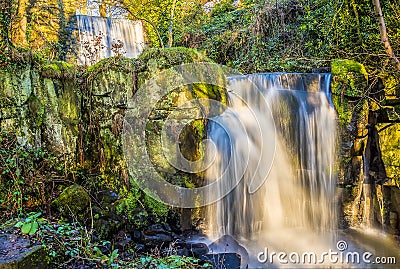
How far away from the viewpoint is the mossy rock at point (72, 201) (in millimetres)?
4898

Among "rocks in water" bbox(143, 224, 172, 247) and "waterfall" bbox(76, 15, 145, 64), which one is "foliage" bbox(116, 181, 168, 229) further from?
"waterfall" bbox(76, 15, 145, 64)

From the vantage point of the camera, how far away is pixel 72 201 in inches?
197

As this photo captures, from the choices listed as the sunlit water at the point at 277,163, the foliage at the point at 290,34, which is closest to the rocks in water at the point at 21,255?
the sunlit water at the point at 277,163

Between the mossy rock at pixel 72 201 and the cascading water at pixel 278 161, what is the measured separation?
2.18 metres

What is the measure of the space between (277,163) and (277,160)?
6 cm

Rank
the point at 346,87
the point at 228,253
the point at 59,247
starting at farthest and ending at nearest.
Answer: the point at 346,87 → the point at 228,253 → the point at 59,247

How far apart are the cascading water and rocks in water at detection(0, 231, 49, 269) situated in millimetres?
3465

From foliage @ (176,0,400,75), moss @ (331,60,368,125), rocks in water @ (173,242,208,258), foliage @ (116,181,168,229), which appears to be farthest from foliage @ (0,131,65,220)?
foliage @ (176,0,400,75)

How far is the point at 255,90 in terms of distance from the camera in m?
6.01

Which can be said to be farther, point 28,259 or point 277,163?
point 277,163

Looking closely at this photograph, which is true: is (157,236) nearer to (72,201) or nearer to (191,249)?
(191,249)

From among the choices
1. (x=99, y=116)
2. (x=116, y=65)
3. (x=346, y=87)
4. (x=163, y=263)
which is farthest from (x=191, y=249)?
(x=346, y=87)

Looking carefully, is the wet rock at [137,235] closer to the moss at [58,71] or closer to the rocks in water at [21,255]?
the rocks in water at [21,255]

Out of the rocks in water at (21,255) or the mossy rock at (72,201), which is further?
the mossy rock at (72,201)
